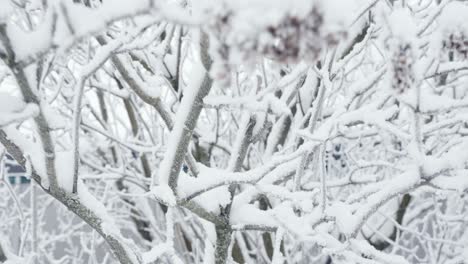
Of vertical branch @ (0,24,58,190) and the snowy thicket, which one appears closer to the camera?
the snowy thicket

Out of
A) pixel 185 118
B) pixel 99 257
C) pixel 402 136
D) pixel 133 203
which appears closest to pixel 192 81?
pixel 185 118

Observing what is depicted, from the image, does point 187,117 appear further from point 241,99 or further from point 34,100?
point 34,100

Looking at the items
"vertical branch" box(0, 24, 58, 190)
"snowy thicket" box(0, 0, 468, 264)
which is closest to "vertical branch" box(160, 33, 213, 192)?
"snowy thicket" box(0, 0, 468, 264)

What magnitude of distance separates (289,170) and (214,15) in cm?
153

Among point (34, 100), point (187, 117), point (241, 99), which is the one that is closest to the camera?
point (34, 100)

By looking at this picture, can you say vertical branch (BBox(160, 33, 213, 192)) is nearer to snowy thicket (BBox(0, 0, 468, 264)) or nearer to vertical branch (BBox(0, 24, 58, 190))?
snowy thicket (BBox(0, 0, 468, 264))

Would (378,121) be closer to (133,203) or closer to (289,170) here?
(289,170)

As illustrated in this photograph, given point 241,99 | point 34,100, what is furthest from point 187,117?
point 34,100

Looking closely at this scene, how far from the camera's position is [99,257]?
29.6 ft

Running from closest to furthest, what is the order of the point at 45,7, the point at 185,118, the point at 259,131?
the point at 45,7 → the point at 185,118 → the point at 259,131

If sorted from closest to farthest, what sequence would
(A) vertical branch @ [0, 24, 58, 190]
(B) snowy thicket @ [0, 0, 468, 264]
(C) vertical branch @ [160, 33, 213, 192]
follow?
(B) snowy thicket @ [0, 0, 468, 264] → (A) vertical branch @ [0, 24, 58, 190] → (C) vertical branch @ [160, 33, 213, 192]

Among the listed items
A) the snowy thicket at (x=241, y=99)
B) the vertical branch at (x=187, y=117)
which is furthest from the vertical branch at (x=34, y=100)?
the vertical branch at (x=187, y=117)

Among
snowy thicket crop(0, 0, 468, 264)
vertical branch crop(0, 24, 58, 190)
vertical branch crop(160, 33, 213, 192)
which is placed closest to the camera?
snowy thicket crop(0, 0, 468, 264)

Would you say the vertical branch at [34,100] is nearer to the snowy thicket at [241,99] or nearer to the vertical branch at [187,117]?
the snowy thicket at [241,99]
